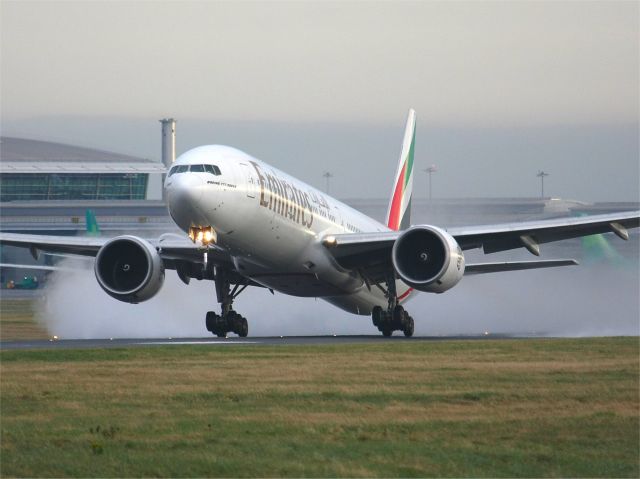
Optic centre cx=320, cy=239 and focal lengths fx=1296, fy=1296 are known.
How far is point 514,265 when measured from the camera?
37.8m

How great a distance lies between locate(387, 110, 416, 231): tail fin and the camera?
151 ft

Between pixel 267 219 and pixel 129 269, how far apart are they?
464 cm

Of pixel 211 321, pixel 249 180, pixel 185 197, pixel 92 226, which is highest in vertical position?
pixel 249 180

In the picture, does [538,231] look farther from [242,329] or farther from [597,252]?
[597,252]

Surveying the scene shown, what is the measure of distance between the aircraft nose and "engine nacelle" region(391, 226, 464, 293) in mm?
5971

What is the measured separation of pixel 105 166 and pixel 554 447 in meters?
124

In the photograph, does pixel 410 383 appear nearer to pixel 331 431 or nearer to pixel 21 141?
pixel 331 431

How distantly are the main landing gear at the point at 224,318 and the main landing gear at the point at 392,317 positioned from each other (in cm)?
388

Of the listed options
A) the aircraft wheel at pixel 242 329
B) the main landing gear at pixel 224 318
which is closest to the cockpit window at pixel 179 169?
the main landing gear at pixel 224 318

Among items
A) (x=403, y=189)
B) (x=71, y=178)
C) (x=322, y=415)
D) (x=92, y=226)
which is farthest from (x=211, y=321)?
(x=71, y=178)

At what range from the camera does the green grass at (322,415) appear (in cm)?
1280

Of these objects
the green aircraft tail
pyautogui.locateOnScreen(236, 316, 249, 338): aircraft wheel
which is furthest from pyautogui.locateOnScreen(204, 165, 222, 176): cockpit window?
the green aircraft tail

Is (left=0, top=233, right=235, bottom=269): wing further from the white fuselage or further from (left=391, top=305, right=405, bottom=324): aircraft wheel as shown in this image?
(left=391, top=305, right=405, bottom=324): aircraft wheel

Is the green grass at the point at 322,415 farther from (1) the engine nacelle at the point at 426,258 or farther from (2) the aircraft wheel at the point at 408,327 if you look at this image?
(2) the aircraft wheel at the point at 408,327
